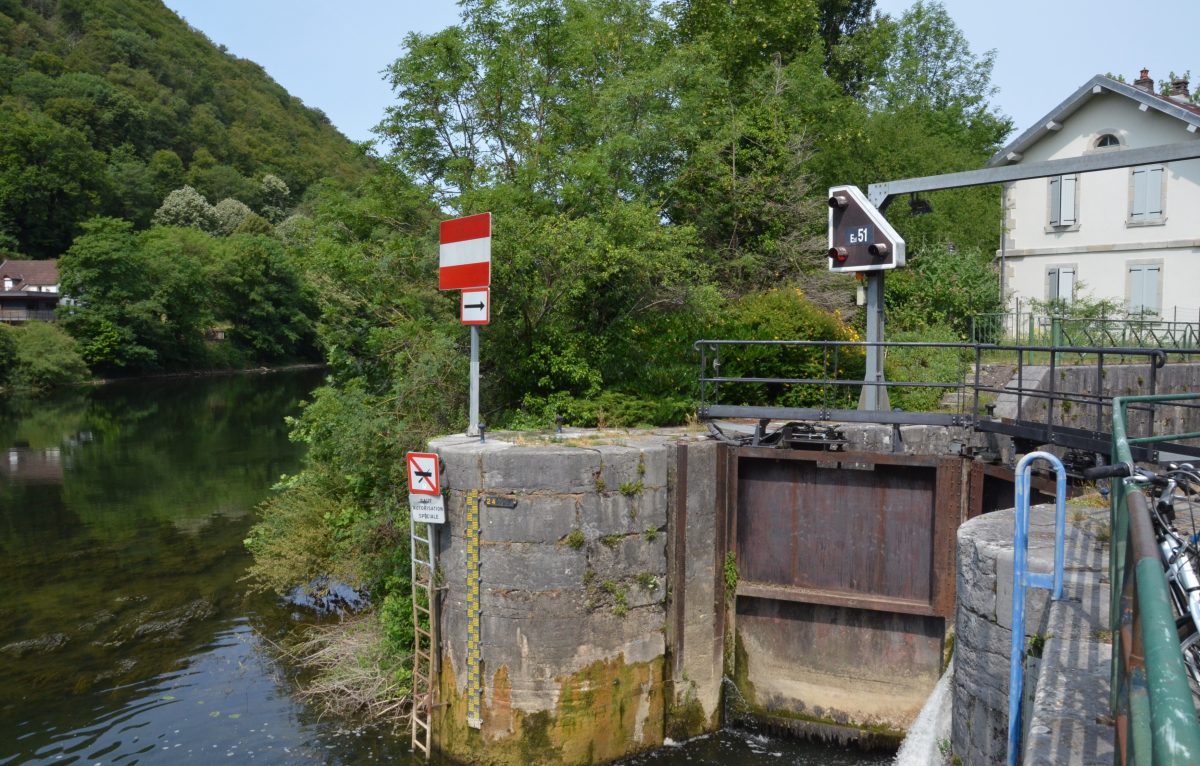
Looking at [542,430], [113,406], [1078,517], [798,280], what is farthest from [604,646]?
[113,406]

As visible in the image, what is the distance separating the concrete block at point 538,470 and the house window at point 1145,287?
63.8 feet

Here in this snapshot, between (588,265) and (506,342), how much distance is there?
173 centimetres

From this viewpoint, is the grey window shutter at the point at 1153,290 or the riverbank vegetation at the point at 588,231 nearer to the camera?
the riverbank vegetation at the point at 588,231

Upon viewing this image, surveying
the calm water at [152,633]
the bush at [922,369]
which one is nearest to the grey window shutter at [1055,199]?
the bush at [922,369]

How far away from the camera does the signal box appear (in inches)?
444

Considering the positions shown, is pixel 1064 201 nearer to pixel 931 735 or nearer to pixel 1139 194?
pixel 1139 194

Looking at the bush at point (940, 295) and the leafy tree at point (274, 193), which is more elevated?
the leafy tree at point (274, 193)

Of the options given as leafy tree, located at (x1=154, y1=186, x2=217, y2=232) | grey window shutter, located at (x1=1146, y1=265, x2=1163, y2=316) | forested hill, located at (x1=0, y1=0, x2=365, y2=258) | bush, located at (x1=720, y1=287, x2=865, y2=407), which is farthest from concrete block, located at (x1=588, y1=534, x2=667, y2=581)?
leafy tree, located at (x1=154, y1=186, x2=217, y2=232)

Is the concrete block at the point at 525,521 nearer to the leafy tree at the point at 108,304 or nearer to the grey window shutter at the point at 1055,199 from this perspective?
the grey window shutter at the point at 1055,199

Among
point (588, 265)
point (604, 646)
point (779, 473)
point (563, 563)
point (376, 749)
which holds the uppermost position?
point (588, 265)

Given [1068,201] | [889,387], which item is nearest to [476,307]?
[889,387]

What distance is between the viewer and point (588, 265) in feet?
41.4

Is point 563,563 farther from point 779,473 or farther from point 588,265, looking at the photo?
point 588,265

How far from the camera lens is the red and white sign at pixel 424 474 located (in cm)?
942
